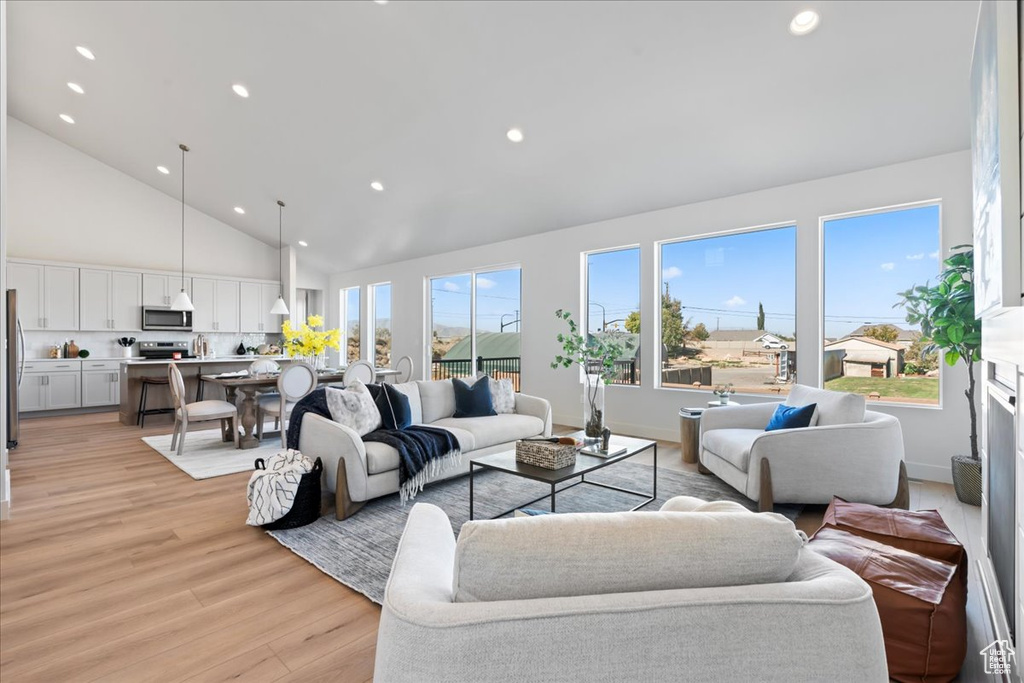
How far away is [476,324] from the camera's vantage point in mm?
7785

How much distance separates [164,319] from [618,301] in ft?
24.5

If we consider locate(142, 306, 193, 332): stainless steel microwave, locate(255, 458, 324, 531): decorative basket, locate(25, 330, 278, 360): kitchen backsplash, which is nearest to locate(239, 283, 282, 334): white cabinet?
locate(25, 330, 278, 360): kitchen backsplash

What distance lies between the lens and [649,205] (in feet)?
18.1

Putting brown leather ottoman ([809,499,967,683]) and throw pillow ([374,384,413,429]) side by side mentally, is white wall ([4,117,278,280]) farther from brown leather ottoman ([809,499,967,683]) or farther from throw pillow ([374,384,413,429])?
brown leather ottoman ([809,499,967,683])

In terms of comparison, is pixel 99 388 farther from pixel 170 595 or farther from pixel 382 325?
pixel 170 595

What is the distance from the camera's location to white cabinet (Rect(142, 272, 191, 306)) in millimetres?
8188

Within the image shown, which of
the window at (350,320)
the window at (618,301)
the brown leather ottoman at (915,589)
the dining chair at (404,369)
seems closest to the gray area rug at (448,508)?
the brown leather ottoman at (915,589)

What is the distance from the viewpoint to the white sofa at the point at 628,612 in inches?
32.9

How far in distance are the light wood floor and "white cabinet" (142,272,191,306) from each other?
5.19 meters

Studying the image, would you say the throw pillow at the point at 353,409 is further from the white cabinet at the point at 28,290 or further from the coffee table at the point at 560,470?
the white cabinet at the point at 28,290

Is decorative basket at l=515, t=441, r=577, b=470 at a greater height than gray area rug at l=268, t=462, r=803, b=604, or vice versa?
decorative basket at l=515, t=441, r=577, b=470

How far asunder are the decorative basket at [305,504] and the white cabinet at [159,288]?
6745mm

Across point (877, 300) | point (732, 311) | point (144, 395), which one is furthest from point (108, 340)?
point (877, 300)

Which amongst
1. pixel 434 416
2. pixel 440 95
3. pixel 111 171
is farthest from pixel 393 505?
pixel 111 171
